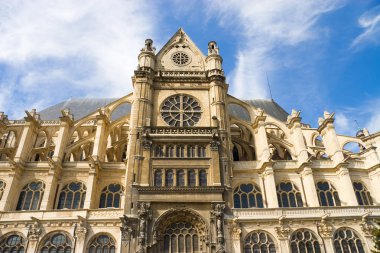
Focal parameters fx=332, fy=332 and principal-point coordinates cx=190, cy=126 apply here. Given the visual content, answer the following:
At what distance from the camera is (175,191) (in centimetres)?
2623

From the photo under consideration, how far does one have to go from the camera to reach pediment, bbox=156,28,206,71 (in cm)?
3622

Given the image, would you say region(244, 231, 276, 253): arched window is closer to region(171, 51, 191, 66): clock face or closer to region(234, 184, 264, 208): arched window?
region(234, 184, 264, 208): arched window

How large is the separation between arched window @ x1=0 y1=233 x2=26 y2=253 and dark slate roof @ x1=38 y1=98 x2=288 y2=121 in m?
19.8

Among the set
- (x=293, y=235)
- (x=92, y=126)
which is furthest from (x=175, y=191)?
(x=92, y=126)

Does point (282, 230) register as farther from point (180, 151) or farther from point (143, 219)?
point (143, 219)

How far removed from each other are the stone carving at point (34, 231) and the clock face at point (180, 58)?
823 inches

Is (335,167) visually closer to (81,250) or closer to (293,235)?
(293,235)

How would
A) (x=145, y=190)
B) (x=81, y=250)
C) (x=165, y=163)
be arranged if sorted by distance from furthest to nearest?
(x=165, y=163) → (x=145, y=190) → (x=81, y=250)

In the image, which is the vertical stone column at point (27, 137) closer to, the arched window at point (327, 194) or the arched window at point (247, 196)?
the arched window at point (247, 196)

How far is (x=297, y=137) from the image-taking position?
3128 centimetres

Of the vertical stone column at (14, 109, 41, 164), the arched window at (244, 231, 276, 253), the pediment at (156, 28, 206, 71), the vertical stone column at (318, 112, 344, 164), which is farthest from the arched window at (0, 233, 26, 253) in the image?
the vertical stone column at (318, 112, 344, 164)

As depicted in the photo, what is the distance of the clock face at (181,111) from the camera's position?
104 ft

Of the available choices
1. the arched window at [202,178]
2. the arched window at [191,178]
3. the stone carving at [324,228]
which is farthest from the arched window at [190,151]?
the stone carving at [324,228]

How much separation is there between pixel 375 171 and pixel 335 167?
140 inches
